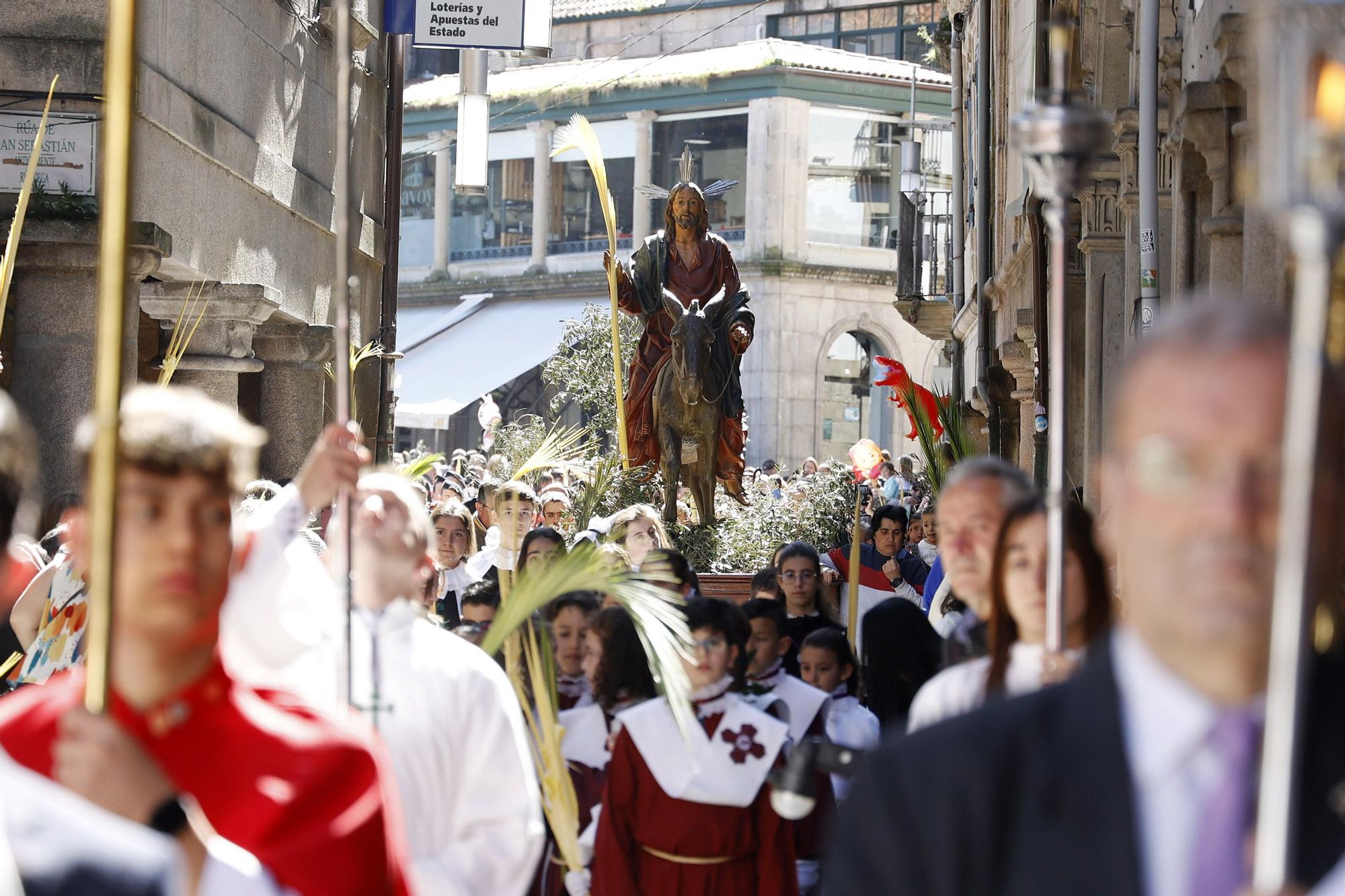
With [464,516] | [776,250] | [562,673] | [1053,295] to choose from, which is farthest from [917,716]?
[776,250]

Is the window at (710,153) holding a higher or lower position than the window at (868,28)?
lower

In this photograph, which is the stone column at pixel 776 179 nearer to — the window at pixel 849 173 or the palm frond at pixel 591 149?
the window at pixel 849 173

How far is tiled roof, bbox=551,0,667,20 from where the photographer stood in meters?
45.7

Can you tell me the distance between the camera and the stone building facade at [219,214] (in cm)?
1055

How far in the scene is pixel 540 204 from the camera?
142 ft

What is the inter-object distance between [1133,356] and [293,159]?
14.6 metres

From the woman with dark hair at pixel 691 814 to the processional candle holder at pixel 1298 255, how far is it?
12.1 feet

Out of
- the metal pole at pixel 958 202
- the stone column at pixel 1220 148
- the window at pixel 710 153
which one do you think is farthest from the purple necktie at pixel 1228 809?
the window at pixel 710 153

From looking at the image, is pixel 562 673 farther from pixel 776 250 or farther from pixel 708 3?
pixel 708 3

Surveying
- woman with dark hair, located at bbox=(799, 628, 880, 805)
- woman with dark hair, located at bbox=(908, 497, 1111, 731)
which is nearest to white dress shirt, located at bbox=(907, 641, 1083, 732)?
woman with dark hair, located at bbox=(908, 497, 1111, 731)

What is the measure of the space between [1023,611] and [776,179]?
1504 inches

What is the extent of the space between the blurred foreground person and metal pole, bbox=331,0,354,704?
714mm

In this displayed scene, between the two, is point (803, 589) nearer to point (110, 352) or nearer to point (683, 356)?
point (110, 352)

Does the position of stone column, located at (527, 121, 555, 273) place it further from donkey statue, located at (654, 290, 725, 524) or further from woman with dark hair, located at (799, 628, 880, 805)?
woman with dark hair, located at (799, 628, 880, 805)
